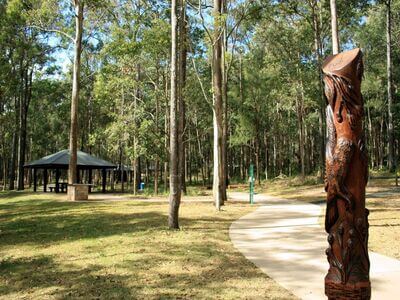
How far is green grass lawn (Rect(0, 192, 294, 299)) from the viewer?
550cm

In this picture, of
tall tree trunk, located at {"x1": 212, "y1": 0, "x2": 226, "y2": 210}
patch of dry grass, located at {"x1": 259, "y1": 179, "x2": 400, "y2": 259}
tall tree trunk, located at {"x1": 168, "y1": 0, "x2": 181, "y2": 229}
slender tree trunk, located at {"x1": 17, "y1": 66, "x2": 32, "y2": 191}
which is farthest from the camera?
slender tree trunk, located at {"x1": 17, "y1": 66, "x2": 32, "y2": 191}

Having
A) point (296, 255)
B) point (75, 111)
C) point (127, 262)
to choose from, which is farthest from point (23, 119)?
point (296, 255)

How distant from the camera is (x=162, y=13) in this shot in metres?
19.7

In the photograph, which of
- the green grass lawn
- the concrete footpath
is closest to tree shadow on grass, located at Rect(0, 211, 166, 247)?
the green grass lawn

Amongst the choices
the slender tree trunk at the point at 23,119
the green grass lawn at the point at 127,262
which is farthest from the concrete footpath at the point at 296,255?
the slender tree trunk at the point at 23,119

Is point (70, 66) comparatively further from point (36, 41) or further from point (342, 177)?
point (342, 177)

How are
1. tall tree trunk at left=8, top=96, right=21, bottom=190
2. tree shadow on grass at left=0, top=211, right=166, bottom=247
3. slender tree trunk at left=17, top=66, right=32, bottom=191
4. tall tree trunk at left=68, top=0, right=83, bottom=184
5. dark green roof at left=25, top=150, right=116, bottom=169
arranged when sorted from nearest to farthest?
tree shadow on grass at left=0, top=211, right=166, bottom=247
tall tree trunk at left=68, top=0, right=83, bottom=184
dark green roof at left=25, top=150, right=116, bottom=169
slender tree trunk at left=17, top=66, right=32, bottom=191
tall tree trunk at left=8, top=96, right=21, bottom=190

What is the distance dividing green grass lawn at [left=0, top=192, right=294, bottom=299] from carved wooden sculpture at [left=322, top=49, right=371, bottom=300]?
1.75 m

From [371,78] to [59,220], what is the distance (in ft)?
110

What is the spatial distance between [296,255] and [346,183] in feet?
13.7

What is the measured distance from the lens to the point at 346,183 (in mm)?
3592

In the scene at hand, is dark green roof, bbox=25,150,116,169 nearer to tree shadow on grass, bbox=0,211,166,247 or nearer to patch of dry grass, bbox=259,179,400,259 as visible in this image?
tree shadow on grass, bbox=0,211,166,247

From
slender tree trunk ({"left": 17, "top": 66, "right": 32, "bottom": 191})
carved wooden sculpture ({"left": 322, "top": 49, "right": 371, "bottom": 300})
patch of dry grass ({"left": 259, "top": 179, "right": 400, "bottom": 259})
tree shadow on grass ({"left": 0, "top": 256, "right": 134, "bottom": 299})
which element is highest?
slender tree trunk ({"left": 17, "top": 66, "right": 32, "bottom": 191})

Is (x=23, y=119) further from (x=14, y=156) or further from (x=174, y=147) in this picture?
(x=174, y=147)
